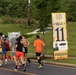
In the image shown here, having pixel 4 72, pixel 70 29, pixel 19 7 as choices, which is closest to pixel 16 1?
pixel 19 7

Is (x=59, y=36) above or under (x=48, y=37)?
above

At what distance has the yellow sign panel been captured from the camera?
1938cm

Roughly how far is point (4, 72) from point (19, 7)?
4983 centimetres

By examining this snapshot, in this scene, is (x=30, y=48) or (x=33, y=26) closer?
(x=30, y=48)

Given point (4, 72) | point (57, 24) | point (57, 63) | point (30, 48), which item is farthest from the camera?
point (30, 48)

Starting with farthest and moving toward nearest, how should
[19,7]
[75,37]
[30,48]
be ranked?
[19,7] < [75,37] < [30,48]

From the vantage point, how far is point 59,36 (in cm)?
1958

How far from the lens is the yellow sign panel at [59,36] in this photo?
1938 centimetres

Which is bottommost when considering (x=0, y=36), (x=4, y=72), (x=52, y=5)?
(x=4, y=72)

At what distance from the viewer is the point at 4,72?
1553 centimetres

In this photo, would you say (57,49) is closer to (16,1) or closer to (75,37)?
(75,37)

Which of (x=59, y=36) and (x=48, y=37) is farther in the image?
(x=48, y=37)

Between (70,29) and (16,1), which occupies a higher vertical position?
(16,1)

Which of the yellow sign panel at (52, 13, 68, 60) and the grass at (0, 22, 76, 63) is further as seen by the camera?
the grass at (0, 22, 76, 63)
